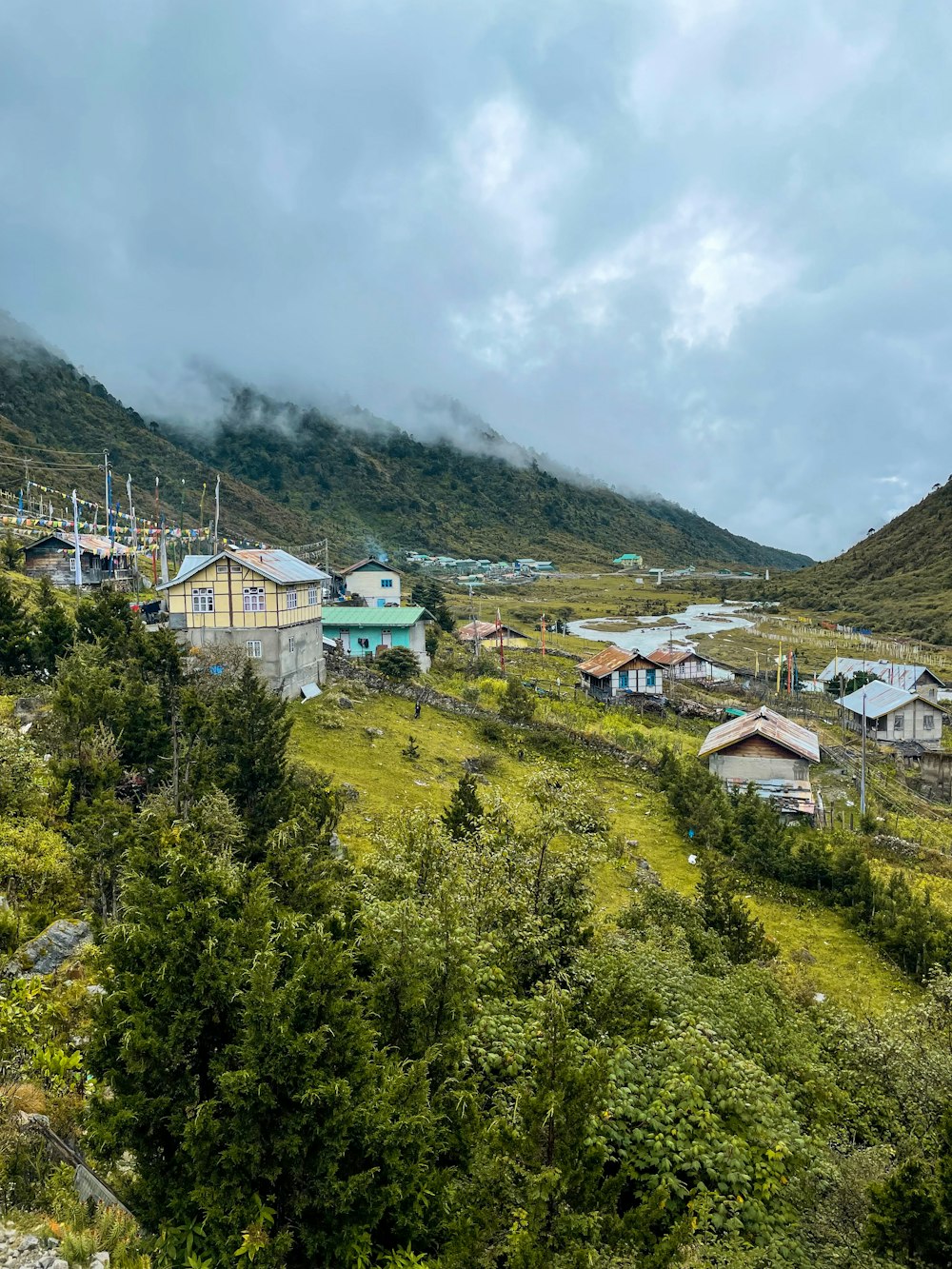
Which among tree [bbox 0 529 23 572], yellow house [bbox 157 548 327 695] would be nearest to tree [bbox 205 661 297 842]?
yellow house [bbox 157 548 327 695]

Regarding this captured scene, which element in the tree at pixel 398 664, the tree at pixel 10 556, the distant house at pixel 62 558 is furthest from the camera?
the distant house at pixel 62 558

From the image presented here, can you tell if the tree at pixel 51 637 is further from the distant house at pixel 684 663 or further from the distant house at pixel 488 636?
the distant house at pixel 488 636

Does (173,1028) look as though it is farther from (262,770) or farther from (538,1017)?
(262,770)

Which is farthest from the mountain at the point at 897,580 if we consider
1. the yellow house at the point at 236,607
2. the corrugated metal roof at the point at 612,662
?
the yellow house at the point at 236,607

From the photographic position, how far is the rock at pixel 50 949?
11.8m

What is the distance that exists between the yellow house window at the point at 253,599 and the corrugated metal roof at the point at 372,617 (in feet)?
51.0

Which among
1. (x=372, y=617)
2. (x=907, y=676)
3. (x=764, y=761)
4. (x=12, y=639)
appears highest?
(x=372, y=617)

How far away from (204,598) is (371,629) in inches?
702

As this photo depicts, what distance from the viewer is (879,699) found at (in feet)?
180

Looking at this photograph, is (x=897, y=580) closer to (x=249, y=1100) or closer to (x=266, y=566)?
(x=266, y=566)

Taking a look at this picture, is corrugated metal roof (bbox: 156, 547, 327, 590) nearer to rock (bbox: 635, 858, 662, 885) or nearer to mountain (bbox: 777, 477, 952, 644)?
rock (bbox: 635, 858, 662, 885)

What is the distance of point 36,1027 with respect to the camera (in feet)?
32.6

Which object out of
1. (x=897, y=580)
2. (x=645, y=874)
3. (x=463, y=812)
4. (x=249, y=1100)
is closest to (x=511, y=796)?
(x=645, y=874)

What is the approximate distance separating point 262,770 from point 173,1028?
1383 centimetres
